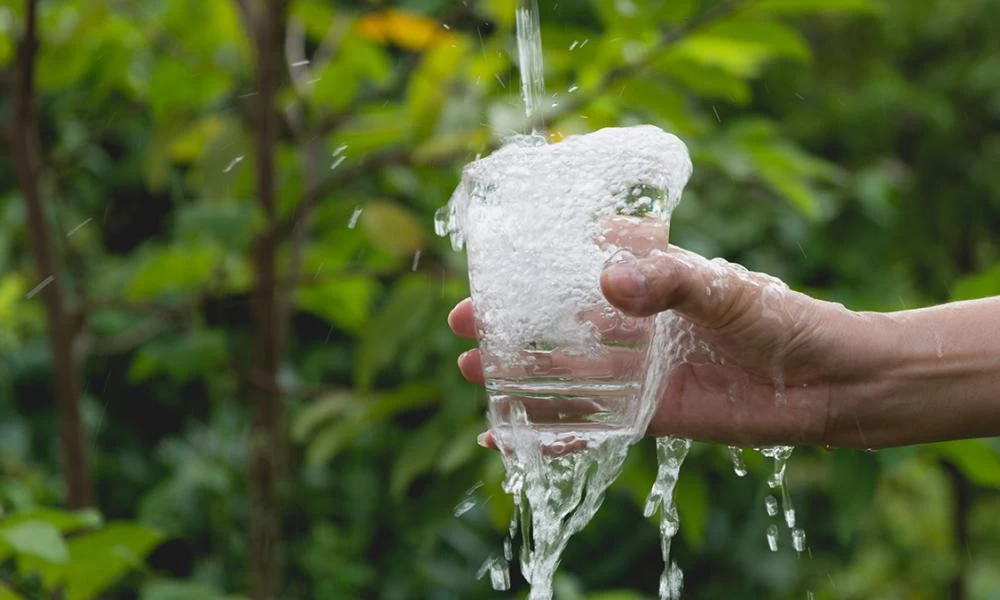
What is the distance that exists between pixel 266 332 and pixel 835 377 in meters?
1.22

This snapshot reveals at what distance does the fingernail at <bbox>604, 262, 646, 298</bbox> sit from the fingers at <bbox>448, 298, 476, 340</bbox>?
0.37 m

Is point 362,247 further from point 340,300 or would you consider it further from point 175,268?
point 175,268

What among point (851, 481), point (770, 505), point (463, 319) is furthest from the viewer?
point (851, 481)

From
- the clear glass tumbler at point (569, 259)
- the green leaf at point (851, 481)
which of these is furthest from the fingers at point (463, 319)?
the green leaf at point (851, 481)

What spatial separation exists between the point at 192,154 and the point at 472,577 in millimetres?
1529

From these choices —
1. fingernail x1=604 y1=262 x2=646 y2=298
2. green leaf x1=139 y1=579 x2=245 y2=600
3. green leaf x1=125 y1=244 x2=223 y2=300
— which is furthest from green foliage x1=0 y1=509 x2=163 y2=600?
green leaf x1=125 y1=244 x2=223 y2=300

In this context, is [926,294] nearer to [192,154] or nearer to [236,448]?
[236,448]

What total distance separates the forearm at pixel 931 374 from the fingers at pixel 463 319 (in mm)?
430

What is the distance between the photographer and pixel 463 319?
141 centimetres

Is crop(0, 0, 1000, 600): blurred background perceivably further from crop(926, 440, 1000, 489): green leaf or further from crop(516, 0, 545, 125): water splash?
crop(516, 0, 545, 125): water splash

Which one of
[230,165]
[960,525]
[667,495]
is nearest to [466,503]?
[667,495]

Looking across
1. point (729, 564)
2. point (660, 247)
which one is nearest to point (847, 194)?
point (729, 564)

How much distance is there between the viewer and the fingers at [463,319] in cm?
139

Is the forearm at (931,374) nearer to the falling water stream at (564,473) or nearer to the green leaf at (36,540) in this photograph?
the falling water stream at (564,473)
